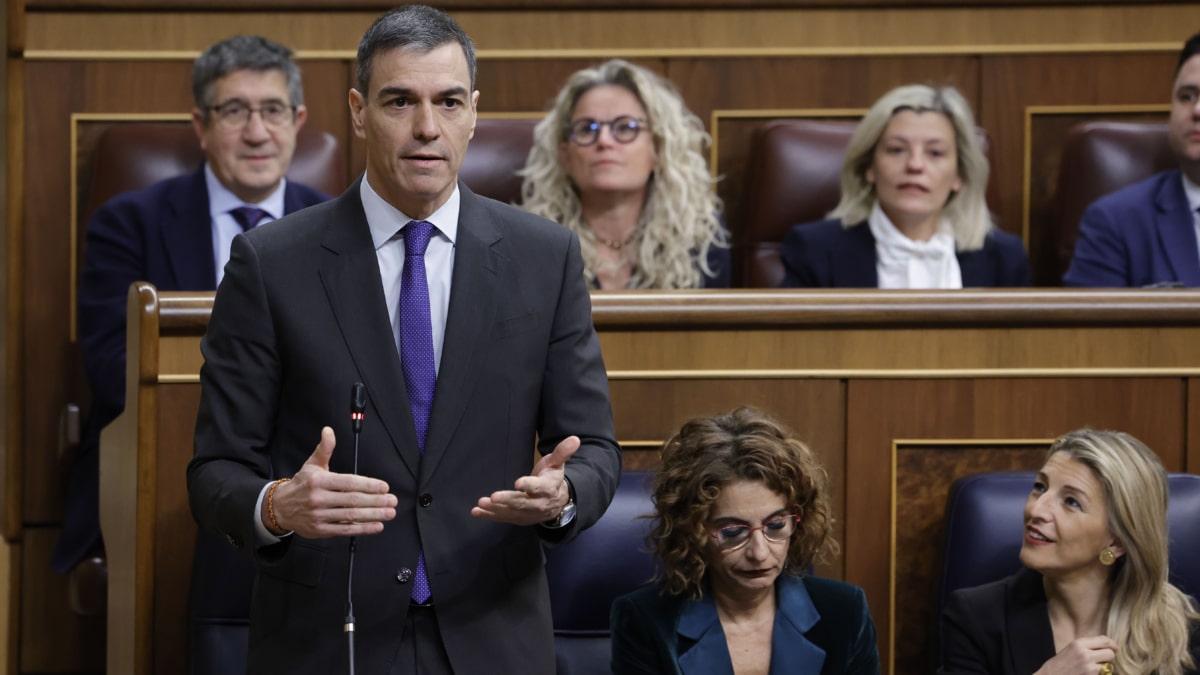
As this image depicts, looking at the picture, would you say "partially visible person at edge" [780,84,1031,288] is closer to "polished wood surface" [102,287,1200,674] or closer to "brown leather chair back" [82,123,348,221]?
"polished wood surface" [102,287,1200,674]

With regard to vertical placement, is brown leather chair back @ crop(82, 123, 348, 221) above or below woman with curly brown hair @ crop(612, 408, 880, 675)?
above

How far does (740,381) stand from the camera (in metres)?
1.37

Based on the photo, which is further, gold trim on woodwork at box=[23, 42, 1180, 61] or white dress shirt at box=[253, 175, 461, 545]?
gold trim on woodwork at box=[23, 42, 1180, 61]

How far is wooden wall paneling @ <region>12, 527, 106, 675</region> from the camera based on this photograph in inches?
66.8

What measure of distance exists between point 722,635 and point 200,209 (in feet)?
2.80

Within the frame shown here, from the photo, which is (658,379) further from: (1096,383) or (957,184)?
(957,184)

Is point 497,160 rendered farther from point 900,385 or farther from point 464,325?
point 464,325

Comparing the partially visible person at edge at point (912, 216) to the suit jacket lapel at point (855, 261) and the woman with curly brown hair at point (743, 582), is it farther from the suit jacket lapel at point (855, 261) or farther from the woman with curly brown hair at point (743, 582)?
the woman with curly brown hair at point (743, 582)

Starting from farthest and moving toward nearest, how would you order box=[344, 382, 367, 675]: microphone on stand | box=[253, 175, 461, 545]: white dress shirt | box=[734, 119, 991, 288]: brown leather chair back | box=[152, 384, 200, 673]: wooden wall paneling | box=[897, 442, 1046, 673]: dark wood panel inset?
box=[734, 119, 991, 288]: brown leather chair back → box=[897, 442, 1046, 673]: dark wood panel inset → box=[152, 384, 200, 673]: wooden wall paneling → box=[253, 175, 461, 545]: white dress shirt → box=[344, 382, 367, 675]: microphone on stand

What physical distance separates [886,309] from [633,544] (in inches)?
12.3

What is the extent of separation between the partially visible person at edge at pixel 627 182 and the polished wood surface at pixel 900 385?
0.44 m

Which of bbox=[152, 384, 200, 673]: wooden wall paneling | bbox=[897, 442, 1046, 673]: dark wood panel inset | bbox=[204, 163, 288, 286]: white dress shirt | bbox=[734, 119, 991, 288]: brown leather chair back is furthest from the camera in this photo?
bbox=[734, 119, 991, 288]: brown leather chair back

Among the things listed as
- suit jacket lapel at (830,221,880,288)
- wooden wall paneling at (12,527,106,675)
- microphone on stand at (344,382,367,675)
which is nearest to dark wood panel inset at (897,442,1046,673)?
suit jacket lapel at (830,221,880,288)

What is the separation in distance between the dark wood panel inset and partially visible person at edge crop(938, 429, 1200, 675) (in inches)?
3.9
